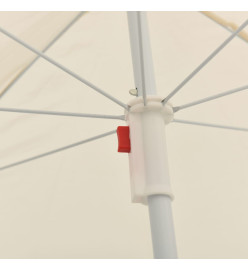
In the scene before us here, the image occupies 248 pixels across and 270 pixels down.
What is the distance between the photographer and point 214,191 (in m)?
2.02

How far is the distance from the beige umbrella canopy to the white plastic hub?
26.6 inches

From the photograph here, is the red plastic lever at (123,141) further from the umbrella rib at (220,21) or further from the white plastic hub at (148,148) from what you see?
the umbrella rib at (220,21)

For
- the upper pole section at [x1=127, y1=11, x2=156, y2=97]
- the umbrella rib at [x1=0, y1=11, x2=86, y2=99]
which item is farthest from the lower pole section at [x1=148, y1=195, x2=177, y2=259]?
the umbrella rib at [x1=0, y1=11, x2=86, y2=99]

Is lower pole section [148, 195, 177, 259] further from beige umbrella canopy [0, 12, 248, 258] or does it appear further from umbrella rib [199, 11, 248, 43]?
umbrella rib [199, 11, 248, 43]

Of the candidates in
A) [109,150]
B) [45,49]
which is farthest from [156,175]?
[45,49]

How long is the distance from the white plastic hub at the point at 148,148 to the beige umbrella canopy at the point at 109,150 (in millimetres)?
675

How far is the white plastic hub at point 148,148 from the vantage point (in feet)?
4.12

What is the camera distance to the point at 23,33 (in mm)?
1827

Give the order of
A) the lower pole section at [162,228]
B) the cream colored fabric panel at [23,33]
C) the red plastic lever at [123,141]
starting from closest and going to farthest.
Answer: the lower pole section at [162,228] < the red plastic lever at [123,141] < the cream colored fabric panel at [23,33]

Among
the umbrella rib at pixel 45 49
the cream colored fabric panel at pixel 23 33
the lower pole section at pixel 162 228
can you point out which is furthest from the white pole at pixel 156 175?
the umbrella rib at pixel 45 49

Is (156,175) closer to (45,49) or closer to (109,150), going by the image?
(109,150)

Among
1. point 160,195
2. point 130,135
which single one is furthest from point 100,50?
point 160,195

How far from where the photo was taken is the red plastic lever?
1.34 meters

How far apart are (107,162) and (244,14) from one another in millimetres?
700
